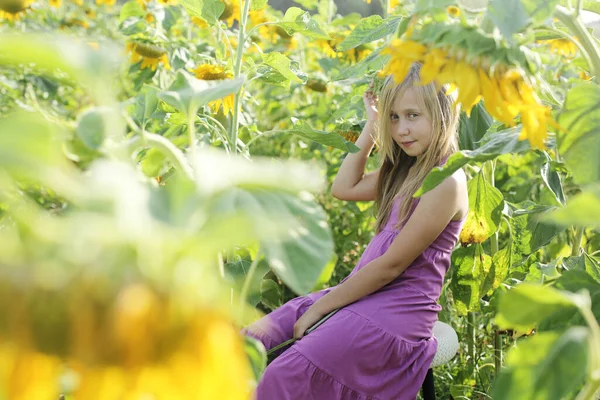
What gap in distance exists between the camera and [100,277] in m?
0.25

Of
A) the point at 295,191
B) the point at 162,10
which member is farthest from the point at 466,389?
the point at 162,10

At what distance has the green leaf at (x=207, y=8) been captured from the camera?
1101 millimetres

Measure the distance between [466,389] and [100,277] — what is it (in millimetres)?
1173

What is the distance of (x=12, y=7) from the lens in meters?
2.29

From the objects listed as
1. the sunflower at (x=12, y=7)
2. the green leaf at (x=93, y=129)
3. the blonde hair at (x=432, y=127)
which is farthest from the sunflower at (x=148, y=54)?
the green leaf at (x=93, y=129)

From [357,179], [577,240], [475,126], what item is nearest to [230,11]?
[357,179]

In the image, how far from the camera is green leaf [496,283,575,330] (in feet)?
1.15

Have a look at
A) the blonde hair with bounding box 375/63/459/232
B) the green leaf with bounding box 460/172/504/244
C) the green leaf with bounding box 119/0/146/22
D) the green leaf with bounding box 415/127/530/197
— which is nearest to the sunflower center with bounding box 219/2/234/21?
the green leaf with bounding box 119/0/146/22

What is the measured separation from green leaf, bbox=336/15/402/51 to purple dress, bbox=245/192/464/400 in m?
0.33

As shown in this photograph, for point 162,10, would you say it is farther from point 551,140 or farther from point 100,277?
point 100,277

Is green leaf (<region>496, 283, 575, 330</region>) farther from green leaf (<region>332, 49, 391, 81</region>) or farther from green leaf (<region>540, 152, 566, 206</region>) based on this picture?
green leaf (<region>540, 152, 566, 206</region>)

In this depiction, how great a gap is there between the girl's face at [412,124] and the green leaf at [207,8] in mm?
324

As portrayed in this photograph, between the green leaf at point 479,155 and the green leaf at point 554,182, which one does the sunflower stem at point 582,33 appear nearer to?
the green leaf at point 479,155

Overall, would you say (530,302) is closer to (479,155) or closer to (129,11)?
(479,155)
